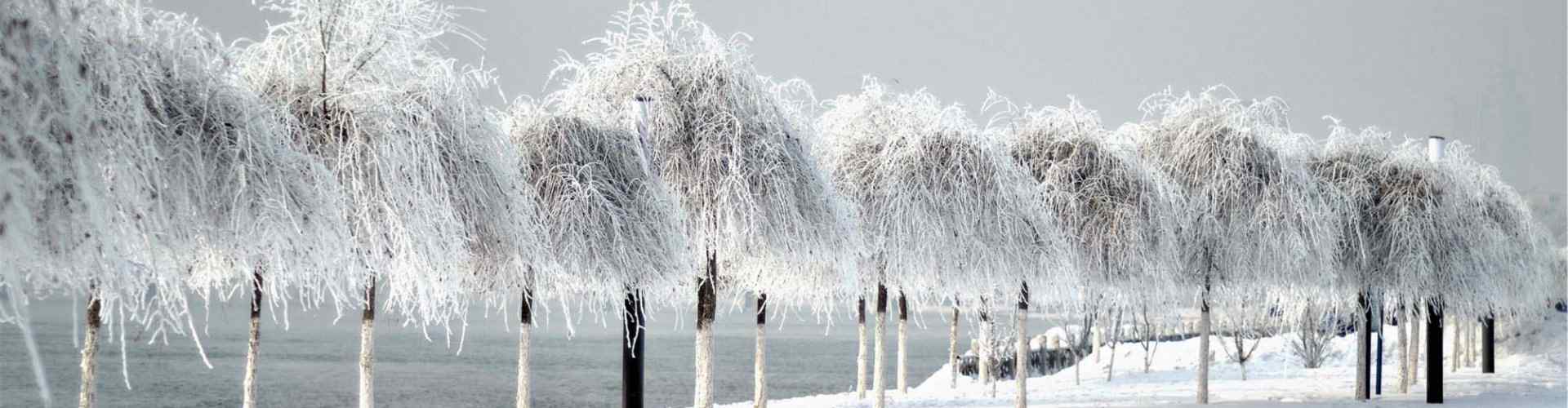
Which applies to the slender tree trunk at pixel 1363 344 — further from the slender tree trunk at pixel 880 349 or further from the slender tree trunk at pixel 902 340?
the slender tree trunk at pixel 880 349

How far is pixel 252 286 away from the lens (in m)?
11.9

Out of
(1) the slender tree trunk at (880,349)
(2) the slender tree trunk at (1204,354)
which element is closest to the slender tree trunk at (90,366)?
(1) the slender tree trunk at (880,349)

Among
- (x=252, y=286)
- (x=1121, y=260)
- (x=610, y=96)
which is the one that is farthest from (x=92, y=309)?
(x=1121, y=260)

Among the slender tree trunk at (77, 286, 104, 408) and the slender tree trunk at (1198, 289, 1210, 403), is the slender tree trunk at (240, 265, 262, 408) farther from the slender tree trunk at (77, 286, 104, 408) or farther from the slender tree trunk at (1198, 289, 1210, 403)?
the slender tree trunk at (1198, 289, 1210, 403)

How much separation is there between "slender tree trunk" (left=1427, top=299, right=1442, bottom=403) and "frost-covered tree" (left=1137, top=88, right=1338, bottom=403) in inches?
121

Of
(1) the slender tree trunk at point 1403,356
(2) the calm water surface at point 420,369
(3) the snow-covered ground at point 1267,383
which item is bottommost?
(2) the calm water surface at point 420,369

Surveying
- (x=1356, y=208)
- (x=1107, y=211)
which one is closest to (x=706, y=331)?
(x=1107, y=211)

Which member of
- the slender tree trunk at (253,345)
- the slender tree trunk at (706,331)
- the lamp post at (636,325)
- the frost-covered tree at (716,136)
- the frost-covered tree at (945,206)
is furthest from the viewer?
the frost-covered tree at (945,206)

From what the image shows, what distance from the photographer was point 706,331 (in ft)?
48.1

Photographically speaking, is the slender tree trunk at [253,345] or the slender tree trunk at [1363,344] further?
the slender tree trunk at [1363,344]

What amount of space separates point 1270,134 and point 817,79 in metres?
169

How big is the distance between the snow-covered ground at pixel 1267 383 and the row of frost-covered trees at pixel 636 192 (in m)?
1.87

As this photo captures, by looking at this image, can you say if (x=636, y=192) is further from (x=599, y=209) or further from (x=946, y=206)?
(x=946, y=206)

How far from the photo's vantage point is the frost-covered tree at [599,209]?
515 inches
